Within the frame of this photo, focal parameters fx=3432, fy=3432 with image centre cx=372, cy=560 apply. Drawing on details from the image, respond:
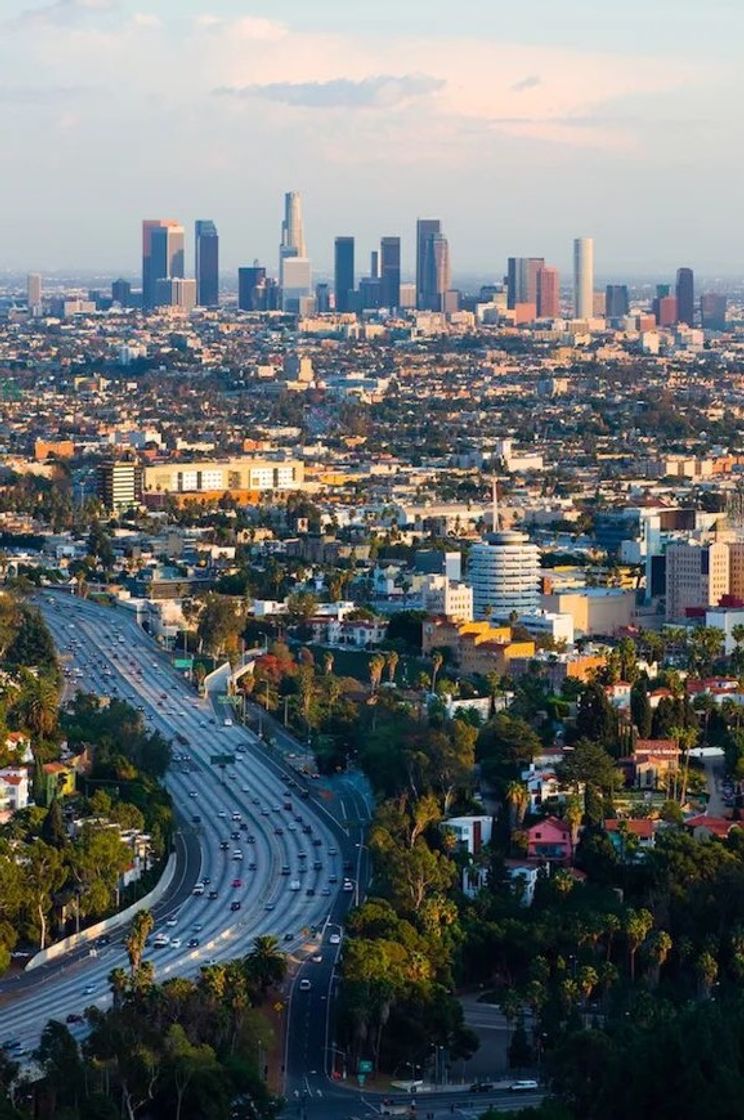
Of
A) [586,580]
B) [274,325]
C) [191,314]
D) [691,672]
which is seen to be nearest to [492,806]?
[691,672]

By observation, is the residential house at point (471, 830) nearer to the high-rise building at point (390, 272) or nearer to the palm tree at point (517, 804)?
the palm tree at point (517, 804)

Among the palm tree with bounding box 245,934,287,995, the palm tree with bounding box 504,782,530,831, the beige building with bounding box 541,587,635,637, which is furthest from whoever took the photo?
the beige building with bounding box 541,587,635,637

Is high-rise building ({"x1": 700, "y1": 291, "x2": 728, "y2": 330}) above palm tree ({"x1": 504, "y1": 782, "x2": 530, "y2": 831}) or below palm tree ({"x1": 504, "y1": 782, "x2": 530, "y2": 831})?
below

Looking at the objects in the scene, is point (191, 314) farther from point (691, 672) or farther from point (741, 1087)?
point (741, 1087)

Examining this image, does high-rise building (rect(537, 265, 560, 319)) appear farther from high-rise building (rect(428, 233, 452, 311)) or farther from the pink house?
the pink house

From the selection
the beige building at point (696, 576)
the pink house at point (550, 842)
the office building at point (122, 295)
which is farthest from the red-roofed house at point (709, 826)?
the office building at point (122, 295)

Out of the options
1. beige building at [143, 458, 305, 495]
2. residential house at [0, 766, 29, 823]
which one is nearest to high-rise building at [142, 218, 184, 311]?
beige building at [143, 458, 305, 495]
